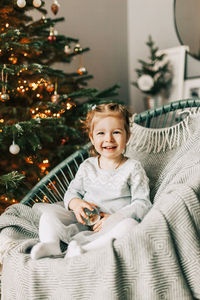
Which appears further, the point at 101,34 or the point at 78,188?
the point at 101,34

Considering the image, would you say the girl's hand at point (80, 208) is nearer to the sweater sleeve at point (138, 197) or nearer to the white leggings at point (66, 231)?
the white leggings at point (66, 231)

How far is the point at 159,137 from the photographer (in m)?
1.38

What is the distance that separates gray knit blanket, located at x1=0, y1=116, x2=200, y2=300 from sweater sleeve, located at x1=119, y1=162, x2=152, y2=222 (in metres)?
0.22

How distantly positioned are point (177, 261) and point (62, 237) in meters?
0.42

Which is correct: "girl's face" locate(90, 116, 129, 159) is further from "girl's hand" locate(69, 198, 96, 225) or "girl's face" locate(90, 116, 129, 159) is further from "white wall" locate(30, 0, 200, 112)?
"white wall" locate(30, 0, 200, 112)

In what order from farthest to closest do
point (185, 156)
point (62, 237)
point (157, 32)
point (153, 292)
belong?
1. point (157, 32)
2. point (185, 156)
3. point (62, 237)
4. point (153, 292)

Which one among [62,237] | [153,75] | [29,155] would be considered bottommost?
[62,237]

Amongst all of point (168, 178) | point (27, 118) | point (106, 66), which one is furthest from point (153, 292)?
point (106, 66)

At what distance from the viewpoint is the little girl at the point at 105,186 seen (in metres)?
1.09

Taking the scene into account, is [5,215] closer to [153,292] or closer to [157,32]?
[153,292]

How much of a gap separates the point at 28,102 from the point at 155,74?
4.15ft

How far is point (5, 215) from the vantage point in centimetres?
117

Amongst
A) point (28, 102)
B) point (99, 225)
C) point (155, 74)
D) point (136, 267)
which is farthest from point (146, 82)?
point (136, 267)

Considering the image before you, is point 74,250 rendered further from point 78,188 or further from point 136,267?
point 78,188
